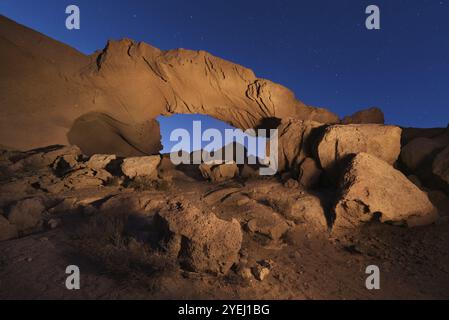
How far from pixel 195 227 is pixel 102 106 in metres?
10.7

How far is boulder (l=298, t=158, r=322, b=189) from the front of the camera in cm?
749

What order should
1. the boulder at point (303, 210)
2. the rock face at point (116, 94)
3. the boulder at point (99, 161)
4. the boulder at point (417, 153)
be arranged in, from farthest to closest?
the rock face at point (116, 94), the boulder at point (99, 161), the boulder at point (417, 153), the boulder at point (303, 210)

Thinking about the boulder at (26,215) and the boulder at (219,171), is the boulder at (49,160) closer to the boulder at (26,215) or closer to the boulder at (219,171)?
the boulder at (26,215)

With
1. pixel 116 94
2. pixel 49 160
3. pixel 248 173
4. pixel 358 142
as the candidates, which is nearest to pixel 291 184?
pixel 358 142

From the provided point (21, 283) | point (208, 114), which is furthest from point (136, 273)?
point (208, 114)

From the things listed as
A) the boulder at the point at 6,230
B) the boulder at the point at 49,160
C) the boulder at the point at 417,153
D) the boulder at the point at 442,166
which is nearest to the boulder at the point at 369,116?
the boulder at the point at 417,153

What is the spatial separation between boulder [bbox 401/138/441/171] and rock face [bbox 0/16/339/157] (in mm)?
6282

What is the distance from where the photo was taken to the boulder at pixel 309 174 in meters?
7.49

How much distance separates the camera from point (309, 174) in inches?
299

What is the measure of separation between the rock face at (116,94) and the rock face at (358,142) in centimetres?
707

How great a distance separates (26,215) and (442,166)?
928 cm

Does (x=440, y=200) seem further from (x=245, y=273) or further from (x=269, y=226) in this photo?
(x=245, y=273)
